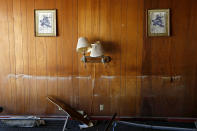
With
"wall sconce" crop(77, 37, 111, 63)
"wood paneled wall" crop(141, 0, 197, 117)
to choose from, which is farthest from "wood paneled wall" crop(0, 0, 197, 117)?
"wall sconce" crop(77, 37, 111, 63)

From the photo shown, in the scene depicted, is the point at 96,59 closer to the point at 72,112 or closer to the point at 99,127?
the point at 72,112

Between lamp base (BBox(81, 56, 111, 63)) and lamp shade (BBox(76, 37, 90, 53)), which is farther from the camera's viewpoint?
lamp base (BBox(81, 56, 111, 63))

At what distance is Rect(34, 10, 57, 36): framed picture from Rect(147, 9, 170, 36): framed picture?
1725 mm

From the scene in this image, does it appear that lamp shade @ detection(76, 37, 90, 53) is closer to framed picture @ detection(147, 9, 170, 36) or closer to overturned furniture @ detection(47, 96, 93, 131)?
overturned furniture @ detection(47, 96, 93, 131)

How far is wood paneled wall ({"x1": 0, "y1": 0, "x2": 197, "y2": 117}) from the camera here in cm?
301

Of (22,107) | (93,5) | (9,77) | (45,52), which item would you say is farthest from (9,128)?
(93,5)

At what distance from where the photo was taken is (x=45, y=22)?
3086 mm

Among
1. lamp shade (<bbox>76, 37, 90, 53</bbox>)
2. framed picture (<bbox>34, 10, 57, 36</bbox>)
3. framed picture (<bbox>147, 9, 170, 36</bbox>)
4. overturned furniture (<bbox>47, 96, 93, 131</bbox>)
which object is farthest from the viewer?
framed picture (<bbox>34, 10, 57, 36</bbox>)

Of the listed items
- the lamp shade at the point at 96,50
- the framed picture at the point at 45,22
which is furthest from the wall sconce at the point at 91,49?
the framed picture at the point at 45,22

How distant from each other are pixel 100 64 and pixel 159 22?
1.28 m

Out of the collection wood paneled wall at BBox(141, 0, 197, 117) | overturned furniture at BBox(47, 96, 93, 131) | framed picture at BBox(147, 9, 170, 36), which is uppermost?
framed picture at BBox(147, 9, 170, 36)

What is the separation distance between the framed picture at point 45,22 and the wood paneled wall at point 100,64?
0.32ft

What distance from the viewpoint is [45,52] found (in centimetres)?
317

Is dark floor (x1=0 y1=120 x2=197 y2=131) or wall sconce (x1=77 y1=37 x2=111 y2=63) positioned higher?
wall sconce (x1=77 y1=37 x2=111 y2=63)
